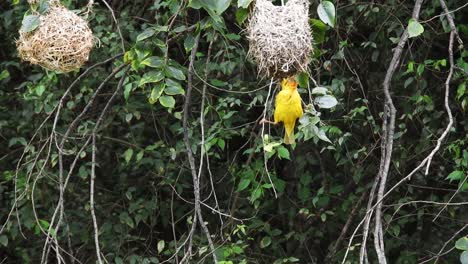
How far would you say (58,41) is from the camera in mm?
2389

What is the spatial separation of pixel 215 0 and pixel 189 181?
1.76 metres

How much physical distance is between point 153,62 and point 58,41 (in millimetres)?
273

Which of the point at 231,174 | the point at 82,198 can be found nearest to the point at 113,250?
the point at 82,198

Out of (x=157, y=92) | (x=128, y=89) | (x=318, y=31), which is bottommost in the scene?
(x=128, y=89)

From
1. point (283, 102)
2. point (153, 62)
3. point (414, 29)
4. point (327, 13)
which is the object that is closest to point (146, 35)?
point (153, 62)

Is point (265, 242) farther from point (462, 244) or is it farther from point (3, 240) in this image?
point (462, 244)

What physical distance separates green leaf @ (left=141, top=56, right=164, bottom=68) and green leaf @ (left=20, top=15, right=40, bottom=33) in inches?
11.8

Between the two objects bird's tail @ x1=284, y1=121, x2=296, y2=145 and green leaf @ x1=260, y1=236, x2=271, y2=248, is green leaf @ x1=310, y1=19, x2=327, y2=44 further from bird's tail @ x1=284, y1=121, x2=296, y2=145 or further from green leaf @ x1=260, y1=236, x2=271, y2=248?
green leaf @ x1=260, y1=236, x2=271, y2=248

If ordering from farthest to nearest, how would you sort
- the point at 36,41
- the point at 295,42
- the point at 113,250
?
the point at 113,250, the point at 36,41, the point at 295,42

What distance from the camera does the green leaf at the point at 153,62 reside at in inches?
92.7

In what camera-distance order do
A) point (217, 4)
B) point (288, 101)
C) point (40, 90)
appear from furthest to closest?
1. point (40, 90)
2. point (288, 101)
3. point (217, 4)

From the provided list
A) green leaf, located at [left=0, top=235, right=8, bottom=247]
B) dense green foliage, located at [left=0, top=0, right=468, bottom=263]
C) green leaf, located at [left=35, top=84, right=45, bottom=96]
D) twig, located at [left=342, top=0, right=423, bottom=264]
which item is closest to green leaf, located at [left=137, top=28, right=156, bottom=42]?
dense green foliage, located at [left=0, top=0, right=468, bottom=263]

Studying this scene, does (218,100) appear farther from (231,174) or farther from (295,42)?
(295,42)

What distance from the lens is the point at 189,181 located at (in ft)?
11.6
